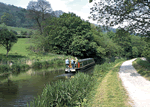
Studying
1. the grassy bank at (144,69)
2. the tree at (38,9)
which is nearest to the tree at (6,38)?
the grassy bank at (144,69)

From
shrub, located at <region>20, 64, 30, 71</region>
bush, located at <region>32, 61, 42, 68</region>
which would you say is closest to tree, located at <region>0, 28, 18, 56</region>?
bush, located at <region>32, 61, 42, 68</region>

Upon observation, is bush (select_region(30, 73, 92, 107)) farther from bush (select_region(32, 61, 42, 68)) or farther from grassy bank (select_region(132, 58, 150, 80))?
bush (select_region(32, 61, 42, 68))

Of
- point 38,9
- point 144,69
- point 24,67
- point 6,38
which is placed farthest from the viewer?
point 38,9

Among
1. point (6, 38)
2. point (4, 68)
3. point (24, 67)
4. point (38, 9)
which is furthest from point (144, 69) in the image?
point (38, 9)

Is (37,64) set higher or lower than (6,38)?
lower

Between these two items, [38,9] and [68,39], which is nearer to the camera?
[68,39]

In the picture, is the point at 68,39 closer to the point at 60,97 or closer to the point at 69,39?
the point at 69,39

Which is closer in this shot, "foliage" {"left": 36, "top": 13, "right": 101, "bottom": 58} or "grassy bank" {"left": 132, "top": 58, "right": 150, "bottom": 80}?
"grassy bank" {"left": 132, "top": 58, "right": 150, "bottom": 80}

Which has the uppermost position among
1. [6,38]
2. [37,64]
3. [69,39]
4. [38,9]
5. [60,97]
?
[38,9]

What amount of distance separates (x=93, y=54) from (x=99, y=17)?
103 feet

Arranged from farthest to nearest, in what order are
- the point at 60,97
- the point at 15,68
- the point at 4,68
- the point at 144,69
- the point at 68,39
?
the point at 68,39 → the point at 15,68 → the point at 4,68 → the point at 144,69 → the point at 60,97

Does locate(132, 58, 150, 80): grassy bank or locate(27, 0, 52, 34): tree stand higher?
locate(27, 0, 52, 34): tree

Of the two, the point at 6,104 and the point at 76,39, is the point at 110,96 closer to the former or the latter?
the point at 6,104

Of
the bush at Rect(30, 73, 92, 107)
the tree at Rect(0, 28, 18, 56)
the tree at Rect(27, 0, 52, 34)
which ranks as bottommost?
the bush at Rect(30, 73, 92, 107)
